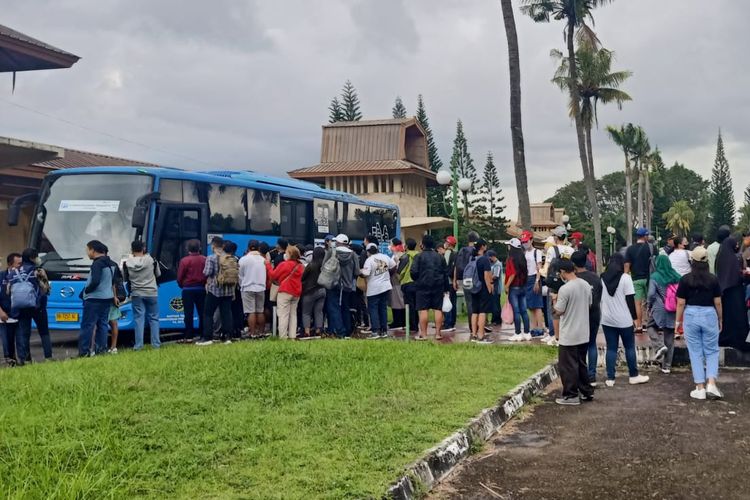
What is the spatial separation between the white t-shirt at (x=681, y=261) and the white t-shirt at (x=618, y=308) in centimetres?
287

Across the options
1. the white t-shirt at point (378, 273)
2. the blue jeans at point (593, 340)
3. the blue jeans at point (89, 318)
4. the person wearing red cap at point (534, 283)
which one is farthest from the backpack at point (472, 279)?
the blue jeans at point (89, 318)

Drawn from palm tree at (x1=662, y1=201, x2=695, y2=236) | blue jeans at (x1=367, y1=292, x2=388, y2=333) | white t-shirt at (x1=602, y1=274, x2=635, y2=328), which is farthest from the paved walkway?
palm tree at (x1=662, y1=201, x2=695, y2=236)

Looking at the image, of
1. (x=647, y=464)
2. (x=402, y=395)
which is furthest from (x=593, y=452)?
(x=402, y=395)

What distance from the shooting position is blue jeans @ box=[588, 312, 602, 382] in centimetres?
880

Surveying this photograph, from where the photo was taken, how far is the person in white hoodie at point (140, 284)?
1121cm

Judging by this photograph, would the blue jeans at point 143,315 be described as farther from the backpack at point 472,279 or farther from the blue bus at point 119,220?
the backpack at point 472,279

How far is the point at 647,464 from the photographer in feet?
18.6

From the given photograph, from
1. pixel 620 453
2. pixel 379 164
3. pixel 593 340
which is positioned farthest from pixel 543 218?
pixel 620 453

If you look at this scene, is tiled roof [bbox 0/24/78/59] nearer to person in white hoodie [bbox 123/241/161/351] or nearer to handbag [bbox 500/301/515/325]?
person in white hoodie [bbox 123/241/161/351]

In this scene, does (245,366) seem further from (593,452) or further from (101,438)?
(593,452)

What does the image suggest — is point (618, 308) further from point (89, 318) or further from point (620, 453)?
point (89, 318)

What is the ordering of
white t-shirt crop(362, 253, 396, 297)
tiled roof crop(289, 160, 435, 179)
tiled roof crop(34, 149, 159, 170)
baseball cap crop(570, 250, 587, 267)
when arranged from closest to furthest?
baseball cap crop(570, 250, 587, 267), white t-shirt crop(362, 253, 396, 297), tiled roof crop(34, 149, 159, 170), tiled roof crop(289, 160, 435, 179)

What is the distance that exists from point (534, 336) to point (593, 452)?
7023mm

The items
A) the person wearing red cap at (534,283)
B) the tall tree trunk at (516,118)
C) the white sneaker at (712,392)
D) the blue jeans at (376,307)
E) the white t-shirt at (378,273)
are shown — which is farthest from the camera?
the tall tree trunk at (516,118)
